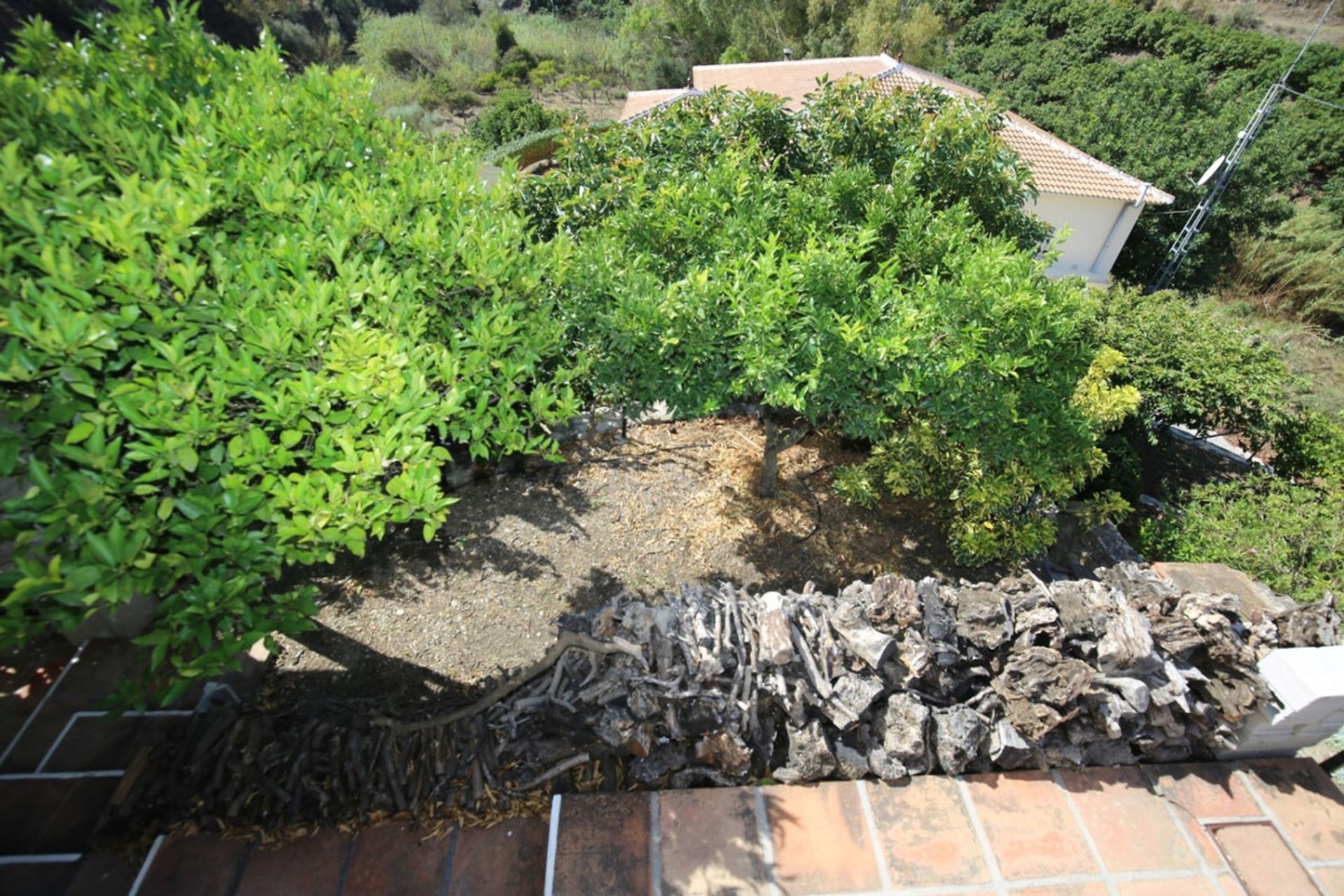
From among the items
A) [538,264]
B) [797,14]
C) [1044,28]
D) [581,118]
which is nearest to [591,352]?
[538,264]

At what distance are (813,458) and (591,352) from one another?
11.9 ft

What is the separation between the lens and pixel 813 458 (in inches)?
303

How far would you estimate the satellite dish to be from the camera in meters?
16.6

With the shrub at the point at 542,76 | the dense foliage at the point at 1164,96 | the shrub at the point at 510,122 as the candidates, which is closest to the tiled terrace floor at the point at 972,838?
the dense foliage at the point at 1164,96

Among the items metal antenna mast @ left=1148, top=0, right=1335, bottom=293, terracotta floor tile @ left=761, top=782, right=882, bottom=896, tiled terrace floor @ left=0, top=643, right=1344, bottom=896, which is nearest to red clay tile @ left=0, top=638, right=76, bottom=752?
tiled terrace floor @ left=0, top=643, right=1344, bottom=896

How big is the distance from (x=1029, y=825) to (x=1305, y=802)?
1.85m

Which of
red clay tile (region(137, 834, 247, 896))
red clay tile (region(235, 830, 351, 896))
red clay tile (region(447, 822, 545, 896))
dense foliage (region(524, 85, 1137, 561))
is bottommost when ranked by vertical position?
red clay tile (region(137, 834, 247, 896))

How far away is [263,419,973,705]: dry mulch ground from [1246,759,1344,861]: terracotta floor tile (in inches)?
103

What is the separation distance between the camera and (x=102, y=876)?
3.48 meters

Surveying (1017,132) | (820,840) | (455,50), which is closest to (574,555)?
(820,840)

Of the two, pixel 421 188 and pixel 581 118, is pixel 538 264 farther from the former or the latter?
pixel 581 118

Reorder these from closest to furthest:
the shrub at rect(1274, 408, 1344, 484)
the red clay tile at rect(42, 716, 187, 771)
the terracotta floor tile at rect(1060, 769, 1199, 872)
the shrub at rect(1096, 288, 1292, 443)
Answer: the terracotta floor tile at rect(1060, 769, 1199, 872), the red clay tile at rect(42, 716, 187, 771), the shrub at rect(1274, 408, 1344, 484), the shrub at rect(1096, 288, 1292, 443)

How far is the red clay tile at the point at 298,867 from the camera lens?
10.9ft

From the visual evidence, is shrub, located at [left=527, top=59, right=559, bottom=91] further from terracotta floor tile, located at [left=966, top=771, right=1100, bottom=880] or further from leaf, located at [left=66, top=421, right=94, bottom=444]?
terracotta floor tile, located at [left=966, top=771, right=1100, bottom=880]
